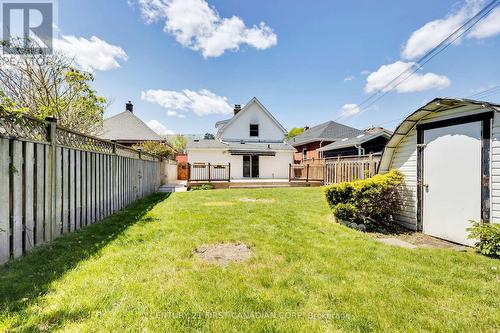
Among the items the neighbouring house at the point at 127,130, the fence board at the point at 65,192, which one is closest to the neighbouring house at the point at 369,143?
the fence board at the point at 65,192

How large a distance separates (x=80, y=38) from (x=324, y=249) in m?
12.7

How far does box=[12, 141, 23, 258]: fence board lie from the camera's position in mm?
3018

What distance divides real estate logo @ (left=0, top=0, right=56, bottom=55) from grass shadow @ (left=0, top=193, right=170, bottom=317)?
25.3 ft

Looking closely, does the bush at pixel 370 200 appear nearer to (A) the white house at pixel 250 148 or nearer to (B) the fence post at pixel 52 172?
(B) the fence post at pixel 52 172

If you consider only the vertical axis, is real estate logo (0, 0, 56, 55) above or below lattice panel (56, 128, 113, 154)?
above

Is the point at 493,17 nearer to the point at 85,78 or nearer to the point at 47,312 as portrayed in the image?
the point at 47,312

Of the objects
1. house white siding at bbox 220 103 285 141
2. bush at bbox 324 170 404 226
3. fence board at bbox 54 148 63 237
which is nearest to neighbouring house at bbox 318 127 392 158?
house white siding at bbox 220 103 285 141

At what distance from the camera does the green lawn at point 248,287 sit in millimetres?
2100

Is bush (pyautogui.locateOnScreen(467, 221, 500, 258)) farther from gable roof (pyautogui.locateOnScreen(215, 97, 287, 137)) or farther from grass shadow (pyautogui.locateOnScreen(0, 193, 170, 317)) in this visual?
gable roof (pyautogui.locateOnScreen(215, 97, 287, 137))

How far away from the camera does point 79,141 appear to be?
4.75m

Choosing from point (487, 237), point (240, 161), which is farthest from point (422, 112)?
point (240, 161)

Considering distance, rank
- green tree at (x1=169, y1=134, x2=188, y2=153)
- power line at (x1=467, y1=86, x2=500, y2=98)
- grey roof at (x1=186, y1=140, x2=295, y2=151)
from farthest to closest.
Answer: green tree at (x1=169, y1=134, x2=188, y2=153), grey roof at (x1=186, y1=140, x2=295, y2=151), power line at (x1=467, y1=86, x2=500, y2=98)

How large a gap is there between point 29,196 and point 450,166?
7689mm

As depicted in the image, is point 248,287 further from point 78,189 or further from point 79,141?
point 79,141
